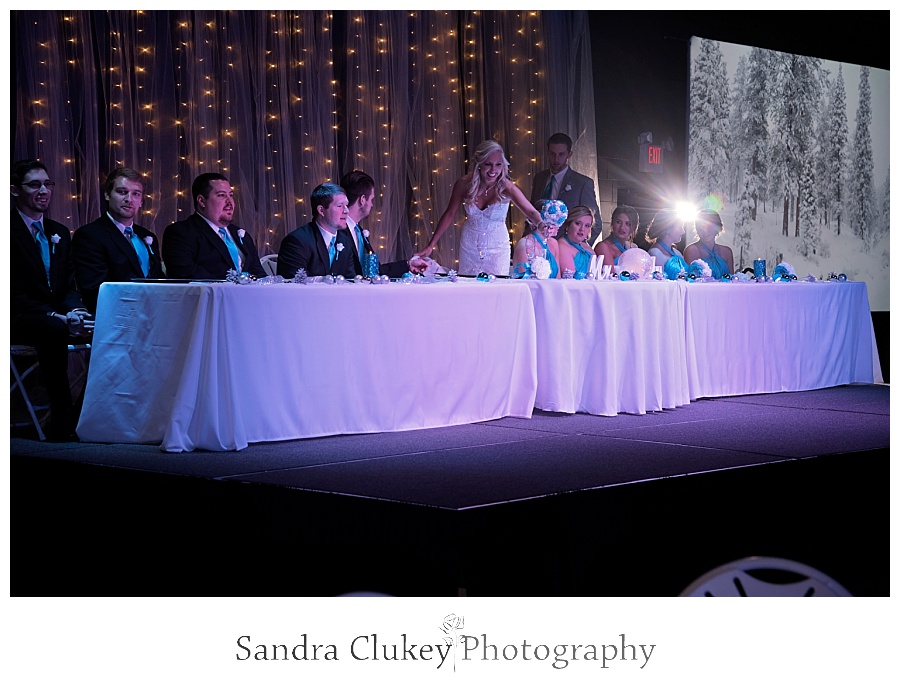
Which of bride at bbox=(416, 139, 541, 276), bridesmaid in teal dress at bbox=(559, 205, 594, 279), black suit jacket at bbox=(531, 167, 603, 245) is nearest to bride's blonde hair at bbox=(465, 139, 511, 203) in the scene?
bride at bbox=(416, 139, 541, 276)

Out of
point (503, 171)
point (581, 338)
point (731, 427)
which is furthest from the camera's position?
point (503, 171)

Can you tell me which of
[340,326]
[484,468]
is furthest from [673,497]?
[340,326]

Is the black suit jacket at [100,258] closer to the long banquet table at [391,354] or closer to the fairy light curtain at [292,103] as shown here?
the long banquet table at [391,354]

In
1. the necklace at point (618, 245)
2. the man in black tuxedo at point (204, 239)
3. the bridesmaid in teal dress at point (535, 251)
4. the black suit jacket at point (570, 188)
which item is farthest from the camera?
the black suit jacket at point (570, 188)

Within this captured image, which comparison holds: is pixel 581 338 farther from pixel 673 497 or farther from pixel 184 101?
pixel 184 101

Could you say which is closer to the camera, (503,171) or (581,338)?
(581,338)

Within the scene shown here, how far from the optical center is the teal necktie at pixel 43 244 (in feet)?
15.2

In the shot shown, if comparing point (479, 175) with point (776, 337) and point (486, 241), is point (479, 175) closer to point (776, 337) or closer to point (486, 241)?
point (486, 241)

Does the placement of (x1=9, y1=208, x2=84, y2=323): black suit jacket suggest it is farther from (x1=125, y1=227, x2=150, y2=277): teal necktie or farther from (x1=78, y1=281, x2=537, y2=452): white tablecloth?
(x1=78, y1=281, x2=537, y2=452): white tablecloth

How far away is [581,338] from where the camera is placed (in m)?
4.85

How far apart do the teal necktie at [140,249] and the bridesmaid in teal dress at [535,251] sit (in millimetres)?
1629

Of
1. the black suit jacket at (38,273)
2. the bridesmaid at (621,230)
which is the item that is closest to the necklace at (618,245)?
the bridesmaid at (621,230)

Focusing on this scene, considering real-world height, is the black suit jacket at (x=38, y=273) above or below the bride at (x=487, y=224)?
below
